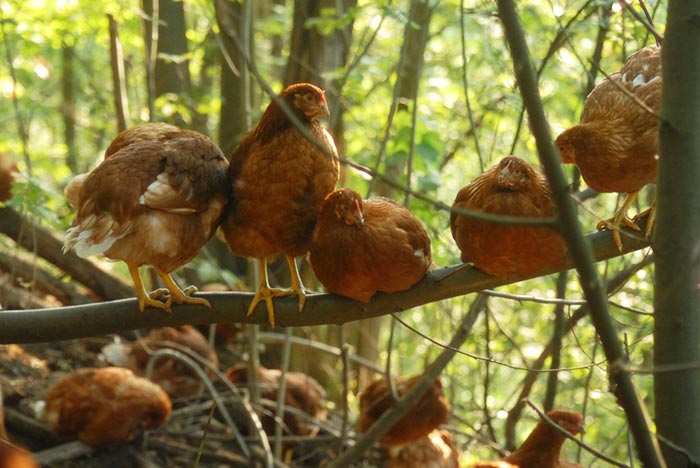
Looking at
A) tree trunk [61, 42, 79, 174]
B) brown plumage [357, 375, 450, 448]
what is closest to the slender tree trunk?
brown plumage [357, 375, 450, 448]

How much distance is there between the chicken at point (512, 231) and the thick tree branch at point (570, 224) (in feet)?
3.58

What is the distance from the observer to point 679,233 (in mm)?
1633

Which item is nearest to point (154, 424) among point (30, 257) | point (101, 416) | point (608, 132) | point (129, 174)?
point (101, 416)

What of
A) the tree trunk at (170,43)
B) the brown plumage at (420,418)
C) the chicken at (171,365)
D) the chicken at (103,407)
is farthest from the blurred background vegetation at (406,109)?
the chicken at (103,407)

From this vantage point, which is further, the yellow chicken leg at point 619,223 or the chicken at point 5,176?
the chicken at point 5,176

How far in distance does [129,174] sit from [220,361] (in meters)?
3.92

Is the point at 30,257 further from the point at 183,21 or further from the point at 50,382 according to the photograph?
the point at 183,21

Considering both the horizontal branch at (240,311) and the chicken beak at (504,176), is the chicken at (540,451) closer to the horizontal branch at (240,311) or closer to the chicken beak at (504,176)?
the horizontal branch at (240,311)

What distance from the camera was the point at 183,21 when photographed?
23.5 ft

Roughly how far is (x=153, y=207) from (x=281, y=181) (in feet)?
1.56

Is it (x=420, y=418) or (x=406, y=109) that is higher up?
(x=406, y=109)

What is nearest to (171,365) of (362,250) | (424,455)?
(424,455)

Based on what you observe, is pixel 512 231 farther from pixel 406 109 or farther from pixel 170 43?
pixel 170 43

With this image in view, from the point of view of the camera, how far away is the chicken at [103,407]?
15.7ft
